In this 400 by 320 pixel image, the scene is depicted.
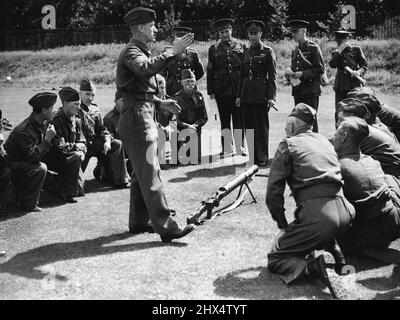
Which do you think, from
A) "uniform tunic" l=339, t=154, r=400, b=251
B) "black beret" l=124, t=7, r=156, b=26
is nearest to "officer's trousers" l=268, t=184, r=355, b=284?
"uniform tunic" l=339, t=154, r=400, b=251

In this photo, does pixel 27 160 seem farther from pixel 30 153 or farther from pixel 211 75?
pixel 211 75

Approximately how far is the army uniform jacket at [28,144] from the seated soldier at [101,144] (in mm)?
1190

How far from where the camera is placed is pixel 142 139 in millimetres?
Answer: 6137

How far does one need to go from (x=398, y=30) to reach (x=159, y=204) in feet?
88.1

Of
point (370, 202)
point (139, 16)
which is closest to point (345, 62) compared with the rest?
point (139, 16)

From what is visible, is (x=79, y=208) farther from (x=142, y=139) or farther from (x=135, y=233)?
(x=142, y=139)

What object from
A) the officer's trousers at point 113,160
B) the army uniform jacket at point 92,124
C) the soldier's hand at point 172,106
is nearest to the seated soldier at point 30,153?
the army uniform jacket at point 92,124

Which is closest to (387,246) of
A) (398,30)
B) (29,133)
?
(29,133)

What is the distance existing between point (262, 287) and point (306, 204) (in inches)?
34.1

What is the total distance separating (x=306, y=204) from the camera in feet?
16.8

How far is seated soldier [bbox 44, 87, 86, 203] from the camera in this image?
26.5ft

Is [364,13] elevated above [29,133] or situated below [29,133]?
above

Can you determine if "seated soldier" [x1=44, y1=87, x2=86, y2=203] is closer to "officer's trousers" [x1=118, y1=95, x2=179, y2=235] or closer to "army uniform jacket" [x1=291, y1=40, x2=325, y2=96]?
"officer's trousers" [x1=118, y1=95, x2=179, y2=235]

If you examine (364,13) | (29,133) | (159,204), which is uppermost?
(364,13)
